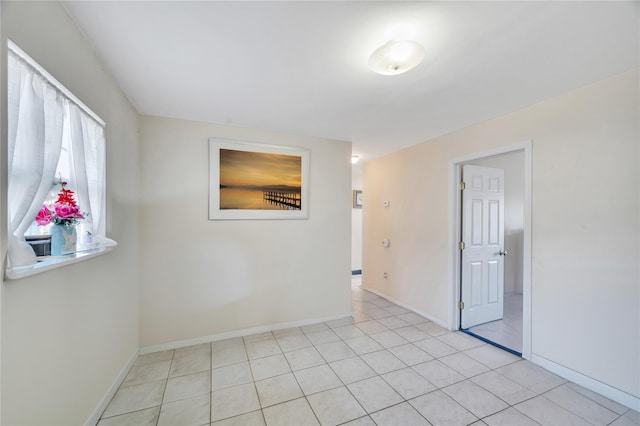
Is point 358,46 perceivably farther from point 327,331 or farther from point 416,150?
point 327,331

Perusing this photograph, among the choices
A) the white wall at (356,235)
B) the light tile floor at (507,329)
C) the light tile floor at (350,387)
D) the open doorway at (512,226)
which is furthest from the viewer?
the white wall at (356,235)

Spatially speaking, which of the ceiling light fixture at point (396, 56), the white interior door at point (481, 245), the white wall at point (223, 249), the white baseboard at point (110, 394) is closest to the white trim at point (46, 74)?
the white wall at point (223, 249)

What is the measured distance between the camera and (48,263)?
45.9 inches

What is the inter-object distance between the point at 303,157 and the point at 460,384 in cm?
277

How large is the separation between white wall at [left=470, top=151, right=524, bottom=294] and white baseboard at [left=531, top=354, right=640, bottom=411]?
2.34 m

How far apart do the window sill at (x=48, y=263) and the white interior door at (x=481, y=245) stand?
3.52m

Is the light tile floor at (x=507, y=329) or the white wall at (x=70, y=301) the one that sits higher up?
the white wall at (x=70, y=301)

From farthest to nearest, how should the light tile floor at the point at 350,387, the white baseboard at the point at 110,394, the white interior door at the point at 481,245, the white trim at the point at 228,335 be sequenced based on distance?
the white interior door at the point at 481,245 < the white trim at the point at 228,335 < the light tile floor at the point at 350,387 < the white baseboard at the point at 110,394

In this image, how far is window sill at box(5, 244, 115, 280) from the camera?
0.98 metres

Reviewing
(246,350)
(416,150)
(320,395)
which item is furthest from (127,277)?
(416,150)

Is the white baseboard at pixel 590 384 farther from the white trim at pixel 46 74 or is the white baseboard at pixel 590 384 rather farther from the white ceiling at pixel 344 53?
the white trim at pixel 46 74

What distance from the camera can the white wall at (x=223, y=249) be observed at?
2.64m

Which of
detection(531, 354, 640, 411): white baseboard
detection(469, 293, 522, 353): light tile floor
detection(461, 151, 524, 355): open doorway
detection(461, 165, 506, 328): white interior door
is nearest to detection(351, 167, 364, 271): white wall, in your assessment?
detection(461, 151, 524, 355): open doorway

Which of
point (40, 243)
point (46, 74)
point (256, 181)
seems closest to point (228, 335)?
point (256, 181)
